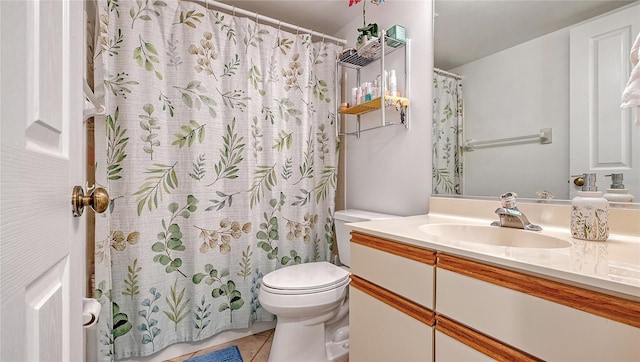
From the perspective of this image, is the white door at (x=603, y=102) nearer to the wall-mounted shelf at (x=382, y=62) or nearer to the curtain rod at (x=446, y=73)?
the curtain rod at (x=446, y=73)

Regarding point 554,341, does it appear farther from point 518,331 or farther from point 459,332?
point 459,332

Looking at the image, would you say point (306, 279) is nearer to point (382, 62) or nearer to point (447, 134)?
point (447, 134)

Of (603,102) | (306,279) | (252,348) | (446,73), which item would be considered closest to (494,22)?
(446,73)

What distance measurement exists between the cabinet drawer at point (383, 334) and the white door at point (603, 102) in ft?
2.44

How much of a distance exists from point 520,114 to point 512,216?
434mm

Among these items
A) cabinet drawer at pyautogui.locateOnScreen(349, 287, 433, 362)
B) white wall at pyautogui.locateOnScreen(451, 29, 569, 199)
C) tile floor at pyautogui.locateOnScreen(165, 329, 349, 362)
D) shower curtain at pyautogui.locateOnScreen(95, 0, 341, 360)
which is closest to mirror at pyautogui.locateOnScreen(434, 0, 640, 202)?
white wall at pyautogui.locateOnScreen(451, 29, 569, 199)

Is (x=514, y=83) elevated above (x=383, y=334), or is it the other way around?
(x=514, y=83)

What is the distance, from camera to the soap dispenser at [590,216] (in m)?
0.80

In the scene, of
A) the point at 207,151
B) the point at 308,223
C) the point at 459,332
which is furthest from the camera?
the point at 308,223

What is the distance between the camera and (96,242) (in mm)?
1302

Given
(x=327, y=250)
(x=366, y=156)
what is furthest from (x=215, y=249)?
(x=366, y=156)

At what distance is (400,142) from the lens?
1629mm

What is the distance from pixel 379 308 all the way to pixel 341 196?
3.95ft

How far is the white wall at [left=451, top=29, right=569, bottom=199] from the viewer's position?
100 cm
